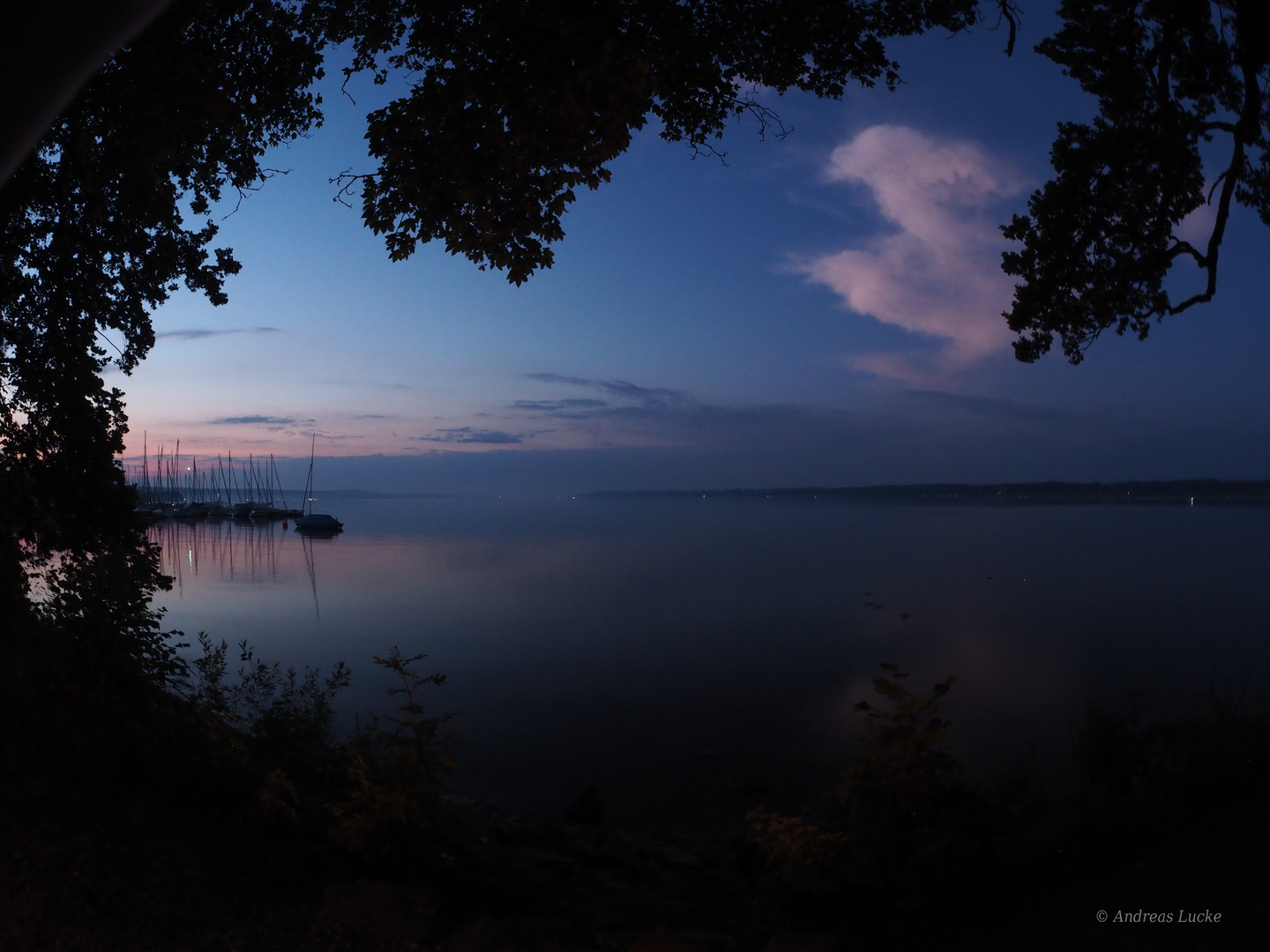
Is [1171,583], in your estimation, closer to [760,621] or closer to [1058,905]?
[760,621]

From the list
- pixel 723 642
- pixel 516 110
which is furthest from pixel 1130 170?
pixel 723 642

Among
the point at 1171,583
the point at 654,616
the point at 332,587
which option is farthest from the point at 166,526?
the point at 1171,583

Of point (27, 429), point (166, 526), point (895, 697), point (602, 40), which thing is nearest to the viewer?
point (895, 697)

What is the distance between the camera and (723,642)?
23766 millimetres

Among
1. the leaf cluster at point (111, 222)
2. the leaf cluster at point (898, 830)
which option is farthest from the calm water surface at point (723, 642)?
the leaf cluster at point (111, 222)

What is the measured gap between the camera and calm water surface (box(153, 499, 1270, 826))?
1295 cm

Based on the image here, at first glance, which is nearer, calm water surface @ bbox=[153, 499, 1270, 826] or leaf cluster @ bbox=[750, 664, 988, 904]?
leaf cluster @ bbox=[750, 664, 988, 904]

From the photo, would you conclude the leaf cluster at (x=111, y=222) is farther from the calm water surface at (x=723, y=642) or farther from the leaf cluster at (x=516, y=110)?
the calm water surface at (x=723, y=642)

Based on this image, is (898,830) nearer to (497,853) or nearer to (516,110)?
(497,853)

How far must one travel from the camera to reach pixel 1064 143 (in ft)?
32.6

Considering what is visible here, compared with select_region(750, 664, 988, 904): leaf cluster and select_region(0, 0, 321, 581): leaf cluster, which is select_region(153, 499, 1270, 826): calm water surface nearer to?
select_region(750, 664, 988, 904): leaf cluster

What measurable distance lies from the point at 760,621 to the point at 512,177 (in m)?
23.1

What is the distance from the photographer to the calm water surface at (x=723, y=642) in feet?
42.5

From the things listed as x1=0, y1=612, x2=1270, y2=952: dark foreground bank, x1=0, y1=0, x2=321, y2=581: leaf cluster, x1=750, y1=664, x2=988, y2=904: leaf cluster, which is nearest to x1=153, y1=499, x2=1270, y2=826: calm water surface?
x1=0, y1=612, x2=1270, y2=952: dark foreground bank
